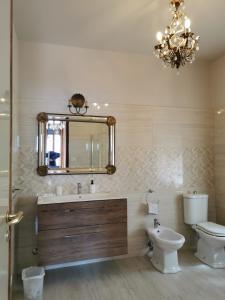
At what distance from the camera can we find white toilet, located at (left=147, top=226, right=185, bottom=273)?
2.62 metres

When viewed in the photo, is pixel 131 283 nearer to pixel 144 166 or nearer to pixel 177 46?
pixel 144 166

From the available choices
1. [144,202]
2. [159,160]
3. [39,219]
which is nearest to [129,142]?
[159,160]

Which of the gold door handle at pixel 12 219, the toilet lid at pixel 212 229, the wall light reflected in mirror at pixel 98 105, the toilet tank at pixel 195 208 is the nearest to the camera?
the gold door handle at pixel 12 219

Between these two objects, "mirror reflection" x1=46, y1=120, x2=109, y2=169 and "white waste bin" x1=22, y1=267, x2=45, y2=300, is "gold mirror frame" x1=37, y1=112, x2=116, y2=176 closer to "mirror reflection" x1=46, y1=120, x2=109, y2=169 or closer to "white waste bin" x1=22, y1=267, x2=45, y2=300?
"mirror reflection" x1=46, y1=120, x2=109, y2=169

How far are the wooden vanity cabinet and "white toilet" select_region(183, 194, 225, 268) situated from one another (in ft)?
3.44

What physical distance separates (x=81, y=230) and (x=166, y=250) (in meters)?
1.02

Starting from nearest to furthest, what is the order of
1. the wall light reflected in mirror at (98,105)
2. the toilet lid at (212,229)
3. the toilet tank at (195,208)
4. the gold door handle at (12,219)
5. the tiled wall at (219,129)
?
the gold door handle at (12,219) → the toilet lid at (212,229) → the wall light reflected in mirror at (98,105) → the toilet tank at (195,208) → the tiled wall at (219,129)

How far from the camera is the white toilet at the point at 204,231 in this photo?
2770 millimetres

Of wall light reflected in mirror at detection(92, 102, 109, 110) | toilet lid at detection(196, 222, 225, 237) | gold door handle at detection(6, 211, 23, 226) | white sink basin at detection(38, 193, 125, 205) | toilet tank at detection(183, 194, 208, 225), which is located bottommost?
toilet lid at detection(196, 222, 225, 237)

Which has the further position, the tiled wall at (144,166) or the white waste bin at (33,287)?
the tiled wall at (144,166)

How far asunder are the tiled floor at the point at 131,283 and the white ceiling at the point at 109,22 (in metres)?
2.81

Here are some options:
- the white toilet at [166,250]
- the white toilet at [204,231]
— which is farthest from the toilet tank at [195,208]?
the white toilet at [166,250]

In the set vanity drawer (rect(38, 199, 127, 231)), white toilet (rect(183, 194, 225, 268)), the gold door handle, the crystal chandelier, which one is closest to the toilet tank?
white toilet (rect(183, 194, 225, 268))

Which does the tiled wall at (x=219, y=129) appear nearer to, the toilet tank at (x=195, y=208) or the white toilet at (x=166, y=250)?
the toilet tank at (x=195, y=208)
